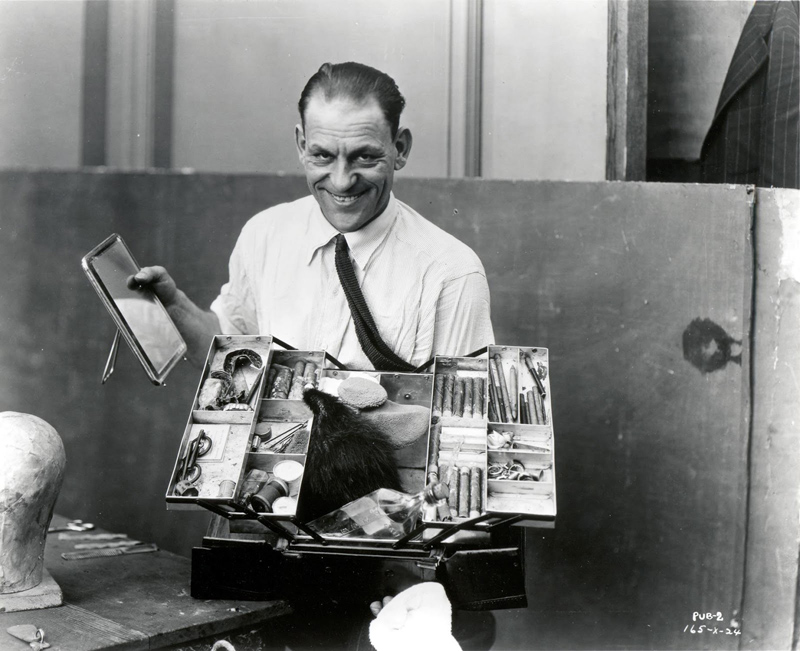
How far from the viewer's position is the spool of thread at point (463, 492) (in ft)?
6.43

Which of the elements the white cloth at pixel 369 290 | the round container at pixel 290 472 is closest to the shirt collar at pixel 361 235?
the white cloth at pixel 369 290

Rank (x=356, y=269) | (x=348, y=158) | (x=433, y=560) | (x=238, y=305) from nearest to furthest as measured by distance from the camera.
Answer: (x=433, y=560) → (x=348, y=158) → (x=356, y=269) → (x=238, y=305)

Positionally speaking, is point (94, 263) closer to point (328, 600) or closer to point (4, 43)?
point (328, 600)

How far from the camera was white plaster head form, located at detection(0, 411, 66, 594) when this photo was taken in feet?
7.36

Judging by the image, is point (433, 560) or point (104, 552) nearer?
point (433, 560)

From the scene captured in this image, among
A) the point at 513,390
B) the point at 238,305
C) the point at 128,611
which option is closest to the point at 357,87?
the point at 238,305

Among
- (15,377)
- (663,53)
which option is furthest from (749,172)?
(15,377)

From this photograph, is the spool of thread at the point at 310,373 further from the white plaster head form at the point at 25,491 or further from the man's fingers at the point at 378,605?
the white plaster head form at the point at 25,491

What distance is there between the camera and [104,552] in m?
2.93

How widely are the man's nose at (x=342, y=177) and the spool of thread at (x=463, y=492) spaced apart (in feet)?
3.21

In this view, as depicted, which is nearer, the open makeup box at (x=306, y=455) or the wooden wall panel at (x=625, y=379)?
the open makeup box at (x=306, y=455)

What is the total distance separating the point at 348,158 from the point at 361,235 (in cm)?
25

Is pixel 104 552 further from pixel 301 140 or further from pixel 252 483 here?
pixel 301 140

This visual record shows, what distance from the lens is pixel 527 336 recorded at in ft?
10.1
